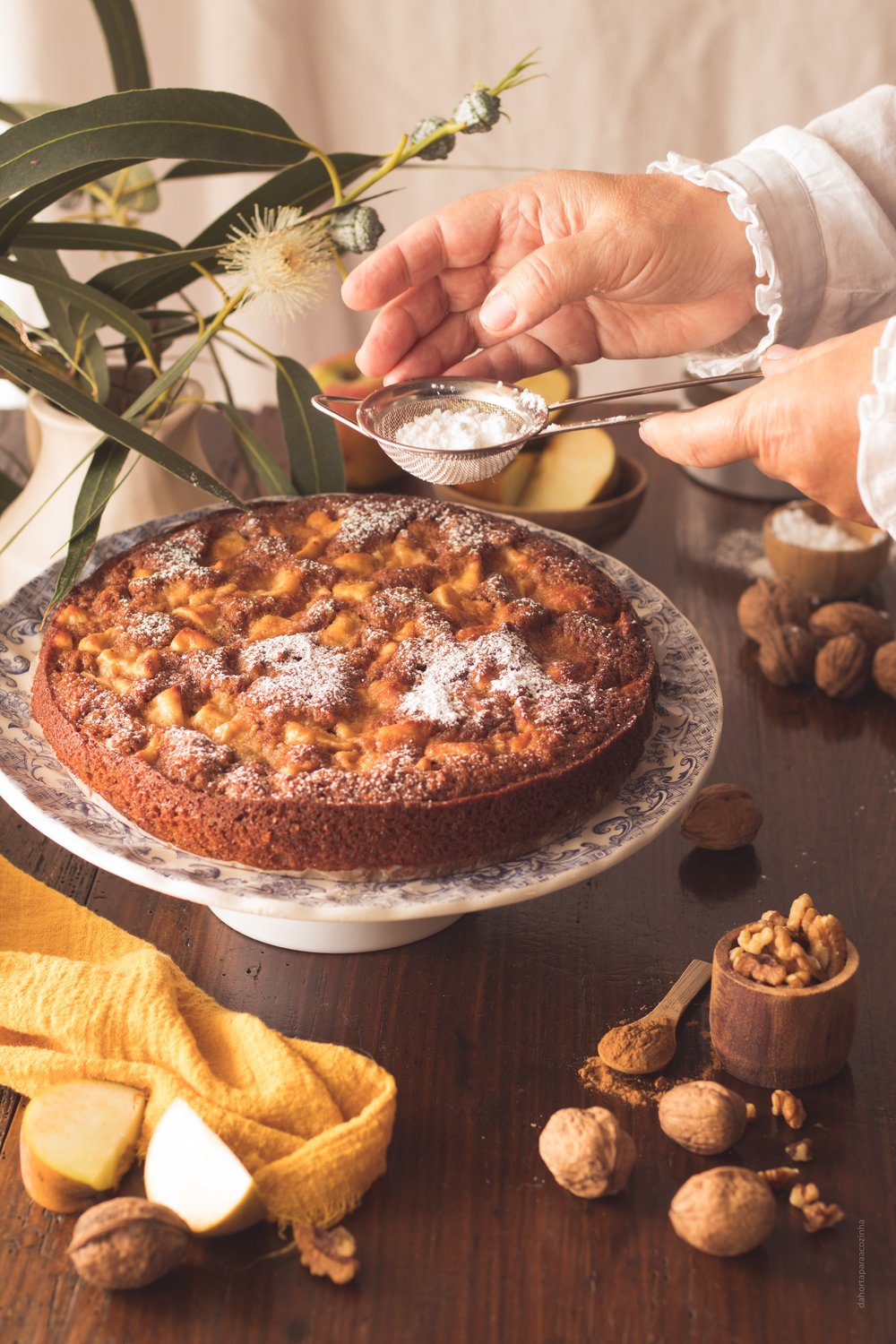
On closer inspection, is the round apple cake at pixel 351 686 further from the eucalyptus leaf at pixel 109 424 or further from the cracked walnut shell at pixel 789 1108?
the cracked walnut shell at pixel 789 1108

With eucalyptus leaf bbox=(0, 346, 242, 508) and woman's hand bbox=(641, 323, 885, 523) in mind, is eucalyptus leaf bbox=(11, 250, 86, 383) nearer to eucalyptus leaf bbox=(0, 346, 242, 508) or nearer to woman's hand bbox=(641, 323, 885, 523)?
eucalyptus leaf bbox=(0, 346, 242, 508)

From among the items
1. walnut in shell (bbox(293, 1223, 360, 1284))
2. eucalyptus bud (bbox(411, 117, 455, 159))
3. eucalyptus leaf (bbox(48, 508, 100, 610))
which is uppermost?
eucalyptus bud (bbox(411, 117, 455, 159))

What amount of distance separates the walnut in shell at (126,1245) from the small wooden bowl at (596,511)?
1.03 meters

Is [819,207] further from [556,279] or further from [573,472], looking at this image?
[573,472]

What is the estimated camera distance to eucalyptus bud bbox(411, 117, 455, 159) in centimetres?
147

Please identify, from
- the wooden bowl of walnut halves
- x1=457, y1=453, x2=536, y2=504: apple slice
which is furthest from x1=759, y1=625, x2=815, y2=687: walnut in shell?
the wooden bowl of walnut halves

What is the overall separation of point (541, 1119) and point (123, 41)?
1.47 meters

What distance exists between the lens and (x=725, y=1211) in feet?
3.01

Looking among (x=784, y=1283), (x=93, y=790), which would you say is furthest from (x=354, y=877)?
(x=784, y=1283)

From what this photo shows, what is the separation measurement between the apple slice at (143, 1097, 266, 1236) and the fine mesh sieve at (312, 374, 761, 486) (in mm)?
711

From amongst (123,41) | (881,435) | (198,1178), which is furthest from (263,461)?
(198,1178)

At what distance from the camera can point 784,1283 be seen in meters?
0.93

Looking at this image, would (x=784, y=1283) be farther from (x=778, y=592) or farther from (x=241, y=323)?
(x=241, y=323)

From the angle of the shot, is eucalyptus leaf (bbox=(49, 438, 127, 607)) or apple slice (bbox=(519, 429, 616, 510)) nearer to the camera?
eucalyptus leaf (bbox=(49, 438, 127, 607))
